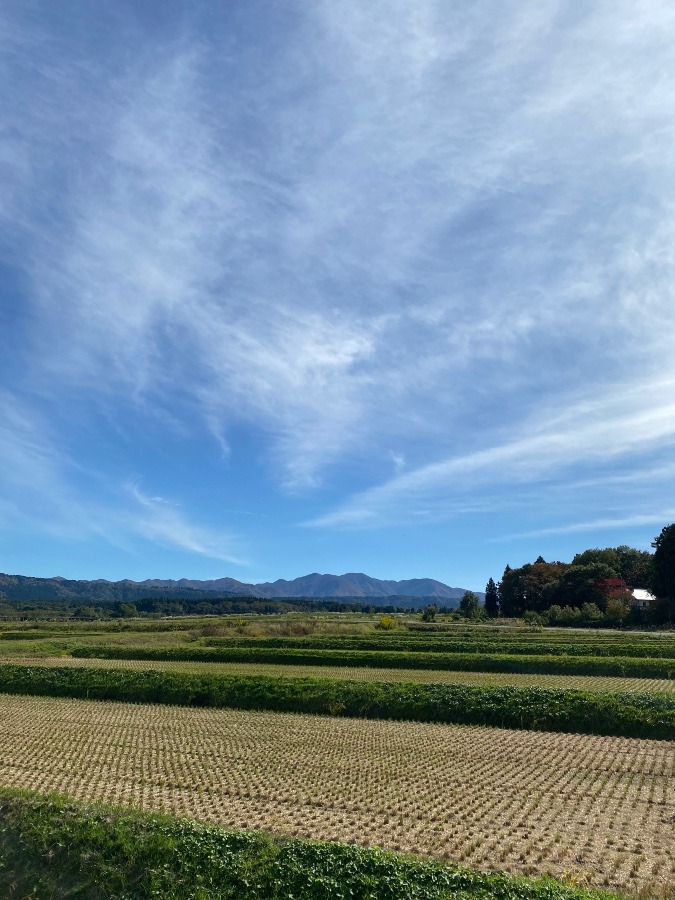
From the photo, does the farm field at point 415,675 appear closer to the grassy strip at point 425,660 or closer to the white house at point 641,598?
the grassy strip at point 425,660

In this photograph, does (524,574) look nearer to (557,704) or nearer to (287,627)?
(287,627)

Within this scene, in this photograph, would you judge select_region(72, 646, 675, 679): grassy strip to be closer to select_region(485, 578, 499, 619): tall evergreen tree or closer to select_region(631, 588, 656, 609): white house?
select_region(631, 588, 656, 609): white house

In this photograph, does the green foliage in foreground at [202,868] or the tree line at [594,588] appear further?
the tree line at [594,588]

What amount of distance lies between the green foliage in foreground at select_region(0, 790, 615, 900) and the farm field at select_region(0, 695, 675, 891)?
1.60 meters

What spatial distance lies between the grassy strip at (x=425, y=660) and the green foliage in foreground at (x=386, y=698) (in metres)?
15.6

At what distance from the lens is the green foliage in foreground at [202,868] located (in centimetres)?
1038

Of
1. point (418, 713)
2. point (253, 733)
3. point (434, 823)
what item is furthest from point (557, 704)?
point (434, 823)

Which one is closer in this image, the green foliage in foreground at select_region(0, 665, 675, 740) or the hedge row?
the green foliage in foreground at select_region(0, 665, 675, 740)

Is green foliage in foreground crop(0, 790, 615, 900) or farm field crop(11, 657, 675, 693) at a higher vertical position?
farm field crop(11, 657, 675, 693)

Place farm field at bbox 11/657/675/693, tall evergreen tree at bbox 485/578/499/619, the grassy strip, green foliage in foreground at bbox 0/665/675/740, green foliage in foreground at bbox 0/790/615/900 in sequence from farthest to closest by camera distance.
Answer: tall evergreen tree at bbox 485/578/499/619 → the grassy strip → farm field at bbox 11/657/675/693 → green foliage in foreground at bbox 0/665/675/740 → green foliage in foreground at bbox 0/790/615/900

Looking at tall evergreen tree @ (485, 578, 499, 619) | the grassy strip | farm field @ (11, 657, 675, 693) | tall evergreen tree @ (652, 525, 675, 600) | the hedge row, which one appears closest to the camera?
farm field @ (11, 657, 675, 693)

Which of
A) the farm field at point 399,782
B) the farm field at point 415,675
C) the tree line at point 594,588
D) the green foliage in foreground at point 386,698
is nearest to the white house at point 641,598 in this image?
the tree line at point 594,588

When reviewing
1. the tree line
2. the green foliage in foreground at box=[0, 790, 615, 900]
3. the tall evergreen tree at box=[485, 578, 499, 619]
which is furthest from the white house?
the green foliage in foreground at box=[0, 790, 615, 900]

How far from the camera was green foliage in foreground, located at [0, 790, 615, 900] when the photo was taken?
34.0ft
